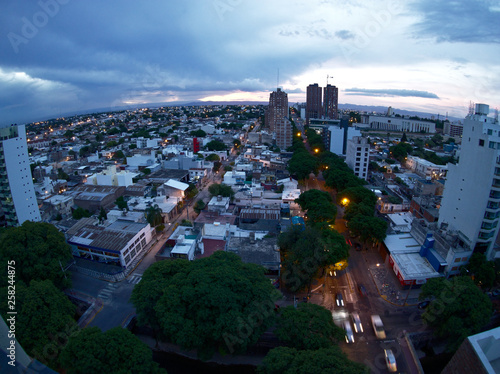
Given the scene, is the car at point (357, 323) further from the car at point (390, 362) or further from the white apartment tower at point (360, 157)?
the white apartment tower at point (360, 157)

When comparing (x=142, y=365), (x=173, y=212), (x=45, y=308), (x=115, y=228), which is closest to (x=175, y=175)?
(x=173, y=212)

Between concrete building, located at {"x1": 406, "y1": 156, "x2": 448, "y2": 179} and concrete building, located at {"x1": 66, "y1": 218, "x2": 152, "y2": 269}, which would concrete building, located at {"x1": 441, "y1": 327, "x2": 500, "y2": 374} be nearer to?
concrete building, located at {"x1": 66, "y1": 218, "x2": 152, "y2": 269}

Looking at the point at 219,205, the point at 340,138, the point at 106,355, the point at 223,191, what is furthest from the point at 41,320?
the point at 340,138

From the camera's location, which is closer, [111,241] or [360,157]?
[111,241]

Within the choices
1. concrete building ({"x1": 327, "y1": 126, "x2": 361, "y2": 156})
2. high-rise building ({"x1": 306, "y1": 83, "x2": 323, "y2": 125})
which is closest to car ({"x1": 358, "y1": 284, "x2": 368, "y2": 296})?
concrete building ({"x1": 327, "y1": 126, "x2": 361, "y2": 156})

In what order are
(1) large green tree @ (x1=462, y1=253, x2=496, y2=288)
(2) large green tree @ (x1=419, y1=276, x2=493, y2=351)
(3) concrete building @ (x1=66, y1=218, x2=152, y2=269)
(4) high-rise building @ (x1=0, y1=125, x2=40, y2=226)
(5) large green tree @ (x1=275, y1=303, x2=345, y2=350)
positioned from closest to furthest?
(5) large green tree @ (x1=275, y1=303, x2=345, y2=350), (2) large green tree @ (x1=419, y1=276, x2=493, y2=351), (1) large green tree @ (x1=462, y1=253, x2=496, y2=288), (3) concrete building @ (x1=66, y1=218, x2=152, y2=269), (4) high-rise building @ (x1=0, y1=125, x2=40, y2=226)

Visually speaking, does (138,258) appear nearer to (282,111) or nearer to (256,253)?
(256,253)

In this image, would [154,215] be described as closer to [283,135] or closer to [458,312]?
[458,312]

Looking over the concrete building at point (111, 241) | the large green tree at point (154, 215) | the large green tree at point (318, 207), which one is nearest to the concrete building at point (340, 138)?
the large green tree at point (318, 207)
